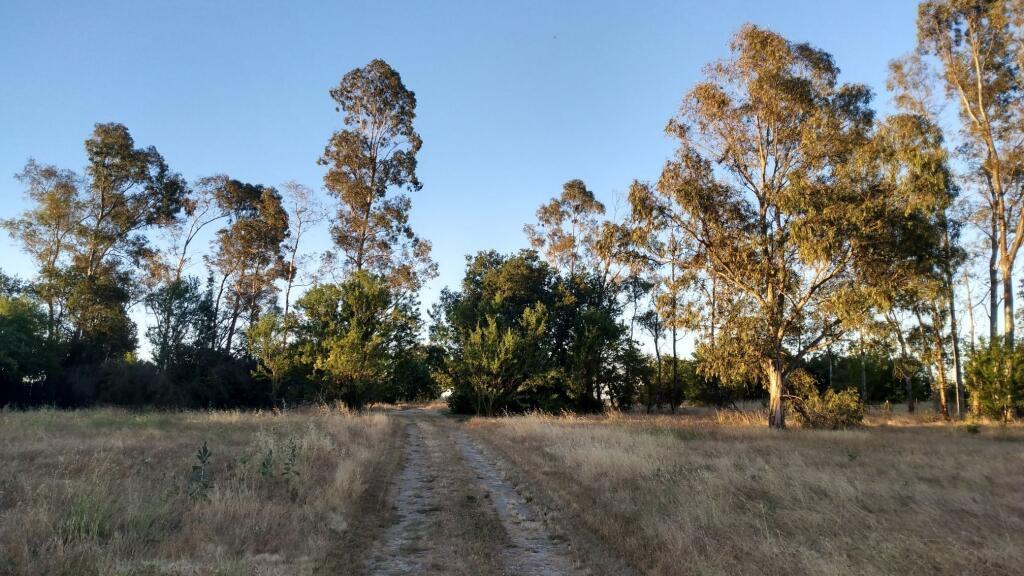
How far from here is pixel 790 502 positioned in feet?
29.0

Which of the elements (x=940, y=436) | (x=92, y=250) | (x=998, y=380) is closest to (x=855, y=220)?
(x=940, y=436)

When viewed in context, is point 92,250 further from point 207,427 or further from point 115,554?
point 115,554

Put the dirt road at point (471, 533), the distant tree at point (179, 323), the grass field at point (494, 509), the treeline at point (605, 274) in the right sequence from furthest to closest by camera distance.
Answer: the distant tree at point (179, 323)
the treeline at point (605, 274)
the dirt road at point (471, 533)
the grass field at point (494, 509)

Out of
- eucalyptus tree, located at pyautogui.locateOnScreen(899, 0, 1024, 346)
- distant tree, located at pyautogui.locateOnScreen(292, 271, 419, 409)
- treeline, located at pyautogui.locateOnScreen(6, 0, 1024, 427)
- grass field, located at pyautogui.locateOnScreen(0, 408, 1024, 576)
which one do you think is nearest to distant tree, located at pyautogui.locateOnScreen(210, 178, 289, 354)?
treeline, located at pyautogui.locateOnScreen(6, 0, 1024, 427)

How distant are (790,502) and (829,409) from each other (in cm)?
1913

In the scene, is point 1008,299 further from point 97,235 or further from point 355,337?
point 97,235

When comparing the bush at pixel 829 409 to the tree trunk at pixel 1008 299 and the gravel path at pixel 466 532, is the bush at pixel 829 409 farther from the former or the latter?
the gravel path at pixel 466 532

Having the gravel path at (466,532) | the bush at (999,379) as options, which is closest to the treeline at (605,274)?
the bush at (999,379)

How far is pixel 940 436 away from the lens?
20.7 m

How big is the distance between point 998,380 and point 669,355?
30.4m

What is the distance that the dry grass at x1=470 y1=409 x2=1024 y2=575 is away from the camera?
609cm

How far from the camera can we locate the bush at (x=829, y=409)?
82.0 ft

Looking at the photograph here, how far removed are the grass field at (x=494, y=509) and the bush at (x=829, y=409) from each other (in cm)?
1029

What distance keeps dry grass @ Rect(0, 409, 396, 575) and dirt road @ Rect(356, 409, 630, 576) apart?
717 millimetres
